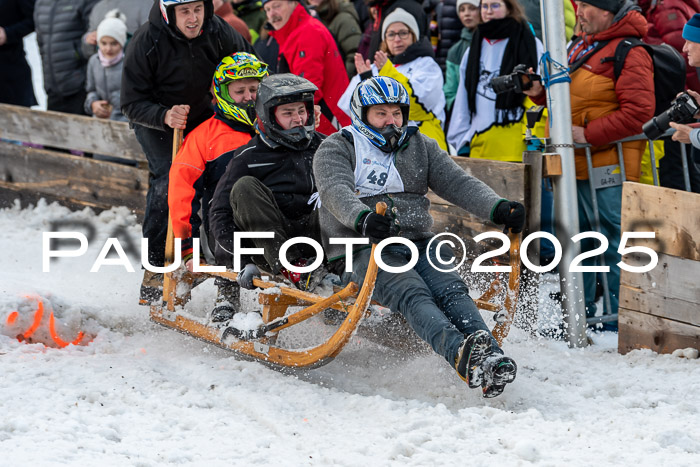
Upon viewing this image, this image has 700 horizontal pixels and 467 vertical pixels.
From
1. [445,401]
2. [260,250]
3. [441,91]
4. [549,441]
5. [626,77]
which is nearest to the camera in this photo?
[549,441]

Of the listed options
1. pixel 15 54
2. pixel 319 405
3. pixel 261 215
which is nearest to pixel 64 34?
pixel 15 54

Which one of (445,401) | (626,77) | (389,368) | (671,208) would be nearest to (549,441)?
(445,401)

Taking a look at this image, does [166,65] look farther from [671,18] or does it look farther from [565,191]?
[671,18]

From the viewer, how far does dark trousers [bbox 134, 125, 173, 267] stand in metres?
6.54

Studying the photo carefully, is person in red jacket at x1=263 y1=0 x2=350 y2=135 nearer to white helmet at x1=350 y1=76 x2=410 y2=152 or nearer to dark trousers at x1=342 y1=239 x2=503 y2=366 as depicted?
white helmet at x1=350 y1=76 x2=410 y2=152

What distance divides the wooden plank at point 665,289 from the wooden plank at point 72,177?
4.92 meters

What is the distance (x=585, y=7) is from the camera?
19.1 feet

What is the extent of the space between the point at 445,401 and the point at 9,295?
2.88 m

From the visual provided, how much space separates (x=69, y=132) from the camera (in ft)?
30.9

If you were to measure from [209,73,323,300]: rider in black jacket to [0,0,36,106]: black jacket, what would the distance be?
5669 millimetres

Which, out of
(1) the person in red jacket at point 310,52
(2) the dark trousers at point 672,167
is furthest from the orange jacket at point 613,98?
(1) the person in red jacket at point 310,52

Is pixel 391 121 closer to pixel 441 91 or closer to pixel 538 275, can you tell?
pixel 538 275

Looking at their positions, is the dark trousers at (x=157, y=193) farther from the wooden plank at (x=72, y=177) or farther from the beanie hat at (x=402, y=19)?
the wooden plank at (x=72, y=177)

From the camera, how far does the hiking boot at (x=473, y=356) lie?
4340mm
